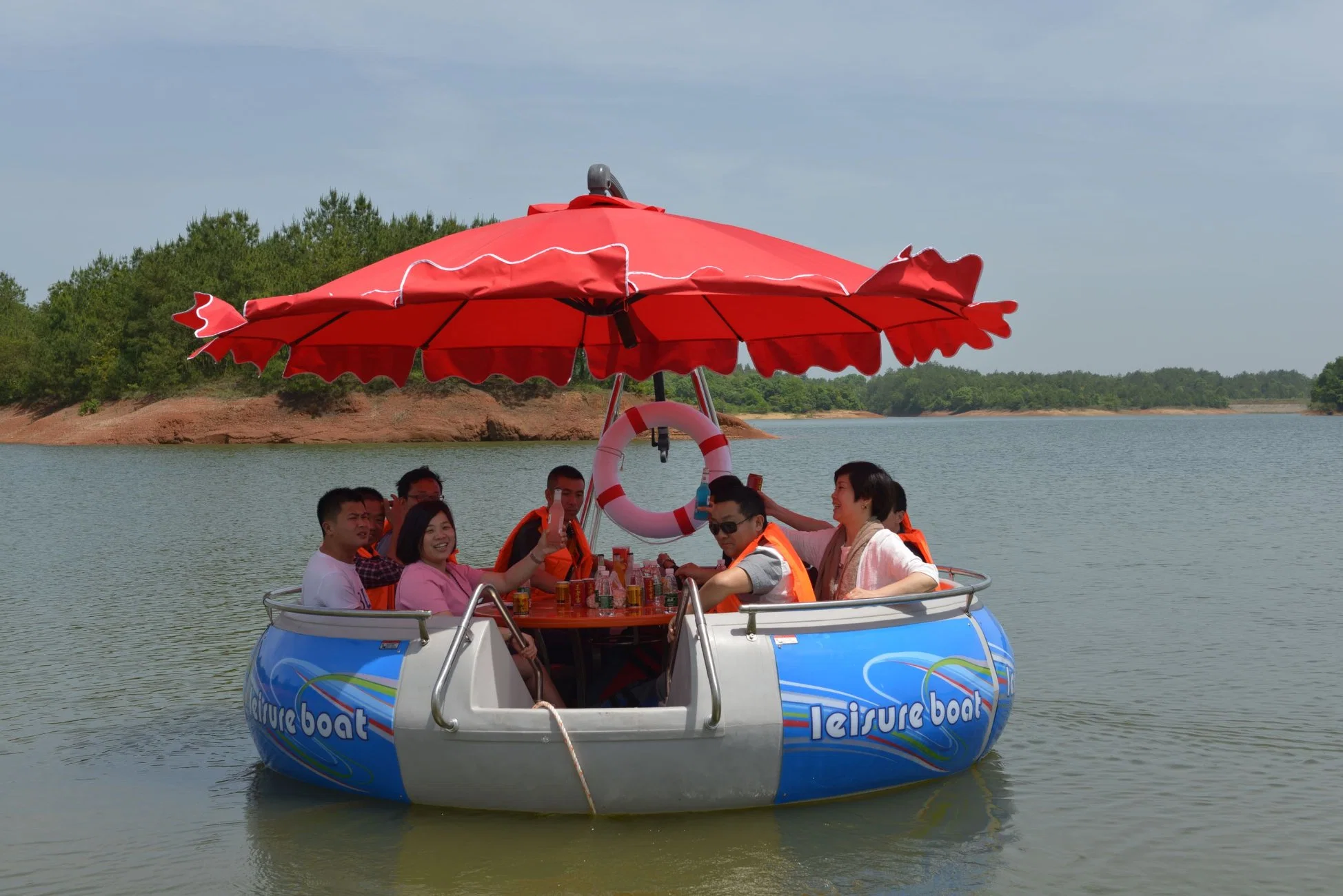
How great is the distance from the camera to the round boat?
5.72m

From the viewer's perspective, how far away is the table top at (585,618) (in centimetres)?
634

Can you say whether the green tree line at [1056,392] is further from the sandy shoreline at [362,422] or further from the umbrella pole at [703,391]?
the umbrella pole at [703,391]

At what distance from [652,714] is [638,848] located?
0.58m

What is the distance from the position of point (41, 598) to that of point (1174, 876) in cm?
1181

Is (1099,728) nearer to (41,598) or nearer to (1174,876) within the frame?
(1174,876)

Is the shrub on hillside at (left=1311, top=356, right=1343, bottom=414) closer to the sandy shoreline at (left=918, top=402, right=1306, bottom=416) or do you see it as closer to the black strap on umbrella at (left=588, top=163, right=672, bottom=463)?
the sandy shoreline at (left=918, top=402, right=1306, bottom=416)

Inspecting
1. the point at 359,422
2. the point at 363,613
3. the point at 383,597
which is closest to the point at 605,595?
the point at 383,597

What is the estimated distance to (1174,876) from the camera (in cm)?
560

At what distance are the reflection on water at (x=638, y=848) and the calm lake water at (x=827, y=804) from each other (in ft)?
0.05

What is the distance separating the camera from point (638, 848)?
574 centimetres

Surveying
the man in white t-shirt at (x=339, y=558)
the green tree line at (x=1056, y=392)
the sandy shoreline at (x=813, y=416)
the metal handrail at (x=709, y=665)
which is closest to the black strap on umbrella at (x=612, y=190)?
the man in white t-shirt at (x=339, y=558)

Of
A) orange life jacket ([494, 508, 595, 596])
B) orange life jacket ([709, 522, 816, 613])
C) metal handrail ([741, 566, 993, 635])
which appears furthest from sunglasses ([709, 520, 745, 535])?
orange life jacket ([494, 508, 595, 596])

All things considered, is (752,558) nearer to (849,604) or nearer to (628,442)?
(849,604)

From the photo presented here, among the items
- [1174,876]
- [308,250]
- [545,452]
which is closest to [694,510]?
[1174,876]
